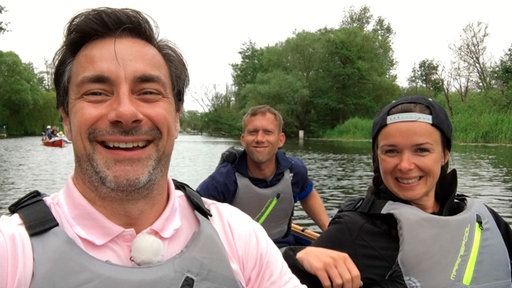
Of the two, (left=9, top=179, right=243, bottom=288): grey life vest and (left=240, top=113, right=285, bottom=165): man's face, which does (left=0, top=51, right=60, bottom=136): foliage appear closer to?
(left=240, top=113, right=285, bottom=165): man's face

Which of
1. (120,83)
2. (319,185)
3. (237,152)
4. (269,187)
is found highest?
(120,83)

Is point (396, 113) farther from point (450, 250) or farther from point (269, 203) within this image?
point (269, 203)

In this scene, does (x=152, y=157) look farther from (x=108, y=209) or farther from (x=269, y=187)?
(x=269, y=187)

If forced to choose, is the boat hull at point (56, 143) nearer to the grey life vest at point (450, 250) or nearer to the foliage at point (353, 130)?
the foliage at point (353, 130)

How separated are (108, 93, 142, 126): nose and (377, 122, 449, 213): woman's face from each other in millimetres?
1328

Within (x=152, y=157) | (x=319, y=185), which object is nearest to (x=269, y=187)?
(x=152, y=157)

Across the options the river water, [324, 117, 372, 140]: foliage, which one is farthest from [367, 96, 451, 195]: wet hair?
[324, 117, 372, 140]: foliage

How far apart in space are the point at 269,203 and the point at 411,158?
2.02 m

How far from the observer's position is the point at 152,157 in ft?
4.50

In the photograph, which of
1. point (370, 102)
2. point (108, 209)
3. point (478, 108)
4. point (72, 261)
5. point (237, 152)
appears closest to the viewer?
point (72, 261)

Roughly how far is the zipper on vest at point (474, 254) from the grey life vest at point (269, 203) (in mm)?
2026

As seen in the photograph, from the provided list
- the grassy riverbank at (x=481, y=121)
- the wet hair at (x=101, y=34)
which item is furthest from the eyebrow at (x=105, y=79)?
the grassy riverbank at (x=481, y=121)

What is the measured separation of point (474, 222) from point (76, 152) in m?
1.81

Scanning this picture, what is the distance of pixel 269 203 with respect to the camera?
13.5ft
